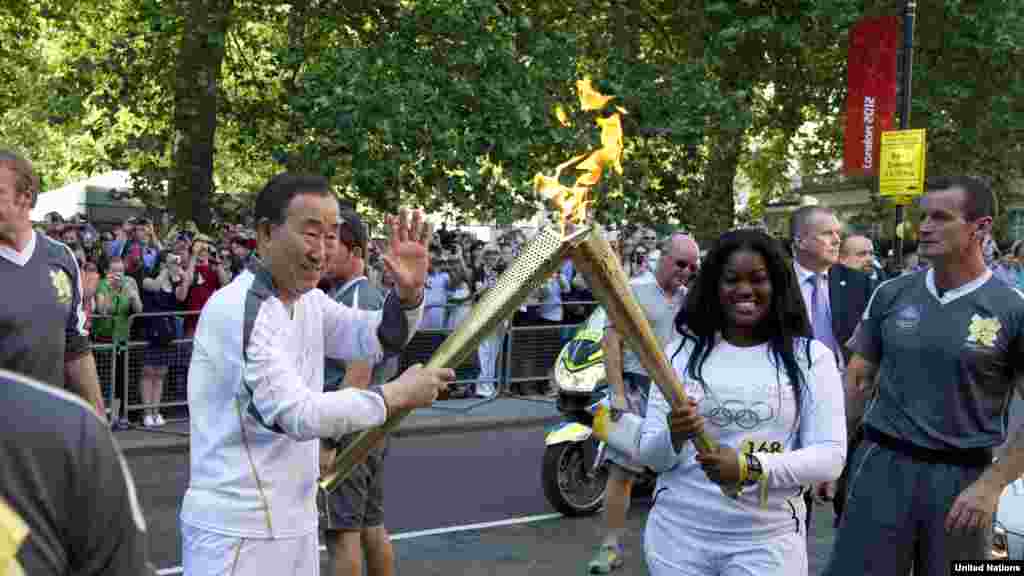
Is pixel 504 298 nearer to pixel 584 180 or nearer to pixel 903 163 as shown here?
pixel 584 180

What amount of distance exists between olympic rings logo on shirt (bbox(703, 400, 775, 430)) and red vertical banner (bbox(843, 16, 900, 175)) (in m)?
17.0

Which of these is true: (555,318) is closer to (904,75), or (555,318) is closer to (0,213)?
(904,75)

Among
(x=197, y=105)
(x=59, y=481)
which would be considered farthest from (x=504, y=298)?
(x=197, y=105)

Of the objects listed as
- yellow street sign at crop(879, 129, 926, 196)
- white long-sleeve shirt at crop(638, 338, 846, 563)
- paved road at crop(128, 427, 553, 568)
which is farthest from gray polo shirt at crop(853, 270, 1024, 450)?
yellow street sign at crop(879, 129, 926, 196)

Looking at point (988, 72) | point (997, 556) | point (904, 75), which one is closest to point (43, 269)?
point (997, 556)

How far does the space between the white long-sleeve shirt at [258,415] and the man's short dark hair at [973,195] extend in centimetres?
252

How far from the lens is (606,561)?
283 inches

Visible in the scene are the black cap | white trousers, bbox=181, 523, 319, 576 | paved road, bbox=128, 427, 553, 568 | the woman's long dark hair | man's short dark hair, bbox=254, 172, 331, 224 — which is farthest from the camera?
paved road, bbox=128, 427, 553, 568

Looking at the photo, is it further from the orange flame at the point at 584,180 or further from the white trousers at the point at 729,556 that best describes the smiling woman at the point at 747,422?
the orange flame at the point at 584,180

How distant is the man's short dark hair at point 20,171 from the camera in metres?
5.10

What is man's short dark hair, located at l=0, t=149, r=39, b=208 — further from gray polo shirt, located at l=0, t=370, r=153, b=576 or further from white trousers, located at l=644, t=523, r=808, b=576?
gray polo shirt, located at l=0, t=370, r=153, b=576

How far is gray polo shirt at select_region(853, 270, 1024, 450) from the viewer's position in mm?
4430

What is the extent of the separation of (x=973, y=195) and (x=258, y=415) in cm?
284

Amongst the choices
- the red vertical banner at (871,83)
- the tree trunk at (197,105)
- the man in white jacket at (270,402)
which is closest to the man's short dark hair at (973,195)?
Result: the man in white jacket at (270,402)
